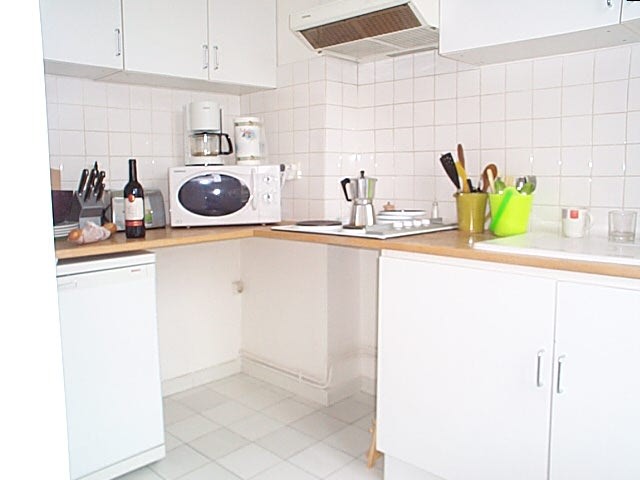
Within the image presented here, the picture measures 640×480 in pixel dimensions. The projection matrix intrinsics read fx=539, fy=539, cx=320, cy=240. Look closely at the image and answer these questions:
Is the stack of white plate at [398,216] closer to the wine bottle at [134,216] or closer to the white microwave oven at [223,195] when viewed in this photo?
the white microwave oven at [223,195]

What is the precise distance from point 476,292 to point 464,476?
1.95ft

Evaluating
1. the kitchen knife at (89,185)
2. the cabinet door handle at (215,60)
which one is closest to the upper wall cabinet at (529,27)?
the cabinet door handle at (215,60)

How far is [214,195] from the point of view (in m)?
2.48

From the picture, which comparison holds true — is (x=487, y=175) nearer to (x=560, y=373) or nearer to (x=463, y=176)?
(x=463, y=176)

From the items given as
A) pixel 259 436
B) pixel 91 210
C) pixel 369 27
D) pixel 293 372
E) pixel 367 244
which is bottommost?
pixel 259 436

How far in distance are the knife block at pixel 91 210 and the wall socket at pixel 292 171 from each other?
90 cm

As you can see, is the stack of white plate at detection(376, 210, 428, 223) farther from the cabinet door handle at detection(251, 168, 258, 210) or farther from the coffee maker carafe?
the cabinet door handle at detection(251, 168, 258, 210)

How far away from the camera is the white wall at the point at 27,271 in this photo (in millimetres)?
638

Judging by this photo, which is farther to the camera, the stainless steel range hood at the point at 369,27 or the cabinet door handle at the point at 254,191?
the cabinet door handle at the point at 254,191

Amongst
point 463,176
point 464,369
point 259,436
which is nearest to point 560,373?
point 464,369

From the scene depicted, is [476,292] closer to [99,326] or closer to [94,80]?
[99,326]

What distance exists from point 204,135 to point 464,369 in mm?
1689

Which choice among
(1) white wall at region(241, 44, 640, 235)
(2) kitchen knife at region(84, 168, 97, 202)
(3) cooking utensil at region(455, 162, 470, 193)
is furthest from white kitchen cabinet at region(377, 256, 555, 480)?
(2) kitchen knife at region(84, 168, 97, 202)

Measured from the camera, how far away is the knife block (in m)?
2.27
